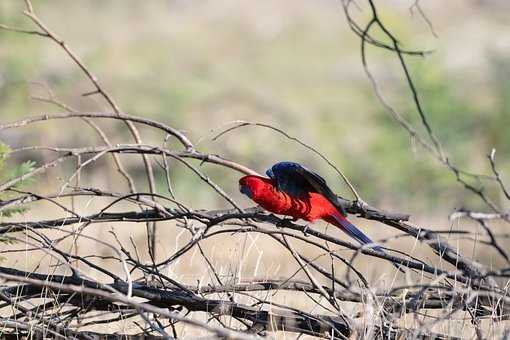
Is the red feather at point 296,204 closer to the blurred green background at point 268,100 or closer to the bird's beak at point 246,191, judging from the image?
the bird's beak at point 246,191

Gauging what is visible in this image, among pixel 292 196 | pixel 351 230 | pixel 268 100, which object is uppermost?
pixel 268 100

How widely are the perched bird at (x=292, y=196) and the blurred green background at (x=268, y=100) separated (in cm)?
29

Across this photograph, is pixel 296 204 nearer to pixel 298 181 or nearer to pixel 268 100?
pixel 298 181

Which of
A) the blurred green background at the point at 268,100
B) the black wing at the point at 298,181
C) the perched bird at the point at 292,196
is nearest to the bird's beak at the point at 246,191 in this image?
the perched bird at the point at 292,196

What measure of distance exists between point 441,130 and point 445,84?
2.53 ft

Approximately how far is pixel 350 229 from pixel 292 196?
10.7 inches

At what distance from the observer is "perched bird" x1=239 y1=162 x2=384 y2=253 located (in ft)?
11.6

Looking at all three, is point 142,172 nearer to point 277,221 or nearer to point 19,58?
point 19,58

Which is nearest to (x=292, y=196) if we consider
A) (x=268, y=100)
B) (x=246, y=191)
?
(x=246, y=191)

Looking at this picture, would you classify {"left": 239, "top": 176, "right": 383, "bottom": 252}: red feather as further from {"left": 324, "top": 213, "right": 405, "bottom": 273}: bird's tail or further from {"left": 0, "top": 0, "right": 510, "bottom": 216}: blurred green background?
{"left": 0, "top": 0, "right": 510, "bottom": 216}: blurred green background

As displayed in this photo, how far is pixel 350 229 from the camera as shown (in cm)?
354

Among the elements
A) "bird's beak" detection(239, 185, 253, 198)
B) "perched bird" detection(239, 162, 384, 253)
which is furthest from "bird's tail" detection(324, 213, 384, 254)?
"bird's beak" detection(239, 185, 253, 198)

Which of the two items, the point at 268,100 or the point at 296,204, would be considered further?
the point at 268,100

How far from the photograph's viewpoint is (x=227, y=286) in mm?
3609
